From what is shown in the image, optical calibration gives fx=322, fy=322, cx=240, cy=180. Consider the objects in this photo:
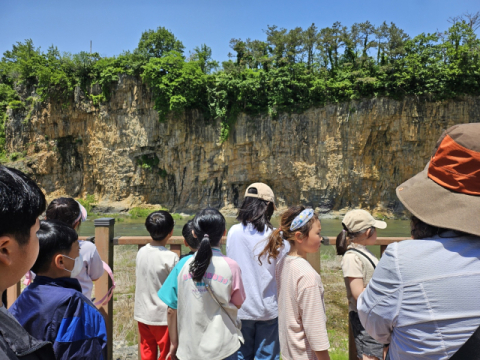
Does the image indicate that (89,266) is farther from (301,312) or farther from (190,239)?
(301,312)

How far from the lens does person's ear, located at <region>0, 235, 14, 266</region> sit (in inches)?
37.5

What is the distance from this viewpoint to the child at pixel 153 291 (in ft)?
9.61

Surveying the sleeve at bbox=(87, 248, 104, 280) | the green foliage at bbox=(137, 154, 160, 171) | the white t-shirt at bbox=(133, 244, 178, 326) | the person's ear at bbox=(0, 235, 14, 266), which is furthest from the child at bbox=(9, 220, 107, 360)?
the green foliage at bbox=(137, 154, 160, 171)

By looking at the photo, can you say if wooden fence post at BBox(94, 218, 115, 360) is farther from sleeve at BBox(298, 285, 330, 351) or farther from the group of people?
sleeve at BBox(298, 285, 330, 351)

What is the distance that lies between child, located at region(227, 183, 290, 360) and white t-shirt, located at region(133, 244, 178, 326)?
61cm

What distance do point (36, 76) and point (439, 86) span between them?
121 ft

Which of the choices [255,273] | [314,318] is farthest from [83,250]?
[314,318]

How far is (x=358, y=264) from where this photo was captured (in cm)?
235

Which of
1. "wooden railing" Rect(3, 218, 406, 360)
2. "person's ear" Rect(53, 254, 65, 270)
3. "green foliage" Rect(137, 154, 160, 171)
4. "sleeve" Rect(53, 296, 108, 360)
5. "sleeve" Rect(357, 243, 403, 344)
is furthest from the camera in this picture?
"green foliage" Rect(137, 154, 160, 171)

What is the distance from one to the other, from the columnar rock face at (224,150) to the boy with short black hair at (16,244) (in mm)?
27825

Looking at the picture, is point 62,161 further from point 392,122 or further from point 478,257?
point 478,257

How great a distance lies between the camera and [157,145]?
31.5 metres

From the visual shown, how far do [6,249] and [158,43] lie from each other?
34222 millimetres

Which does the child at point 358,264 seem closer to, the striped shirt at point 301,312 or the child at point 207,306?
the striped shirt at point 301,312
